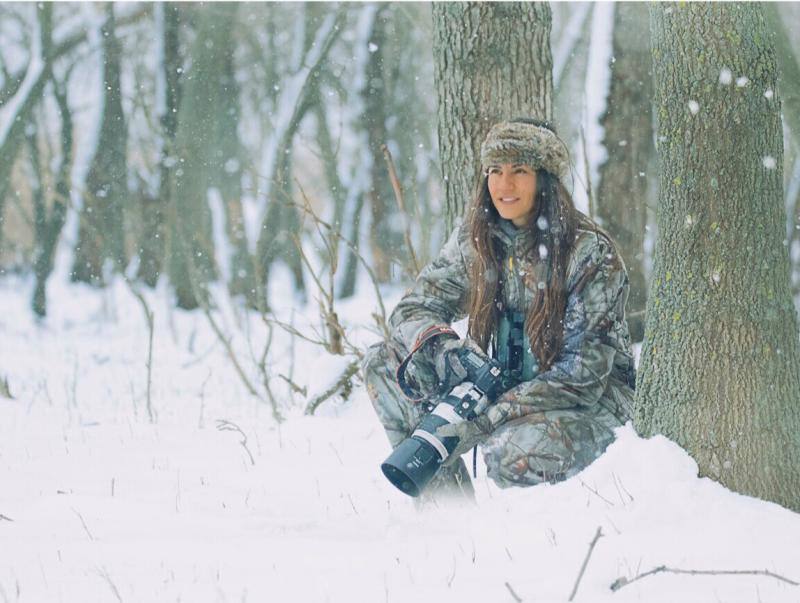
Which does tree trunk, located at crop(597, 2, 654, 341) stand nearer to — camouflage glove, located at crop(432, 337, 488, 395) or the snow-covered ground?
the snow-covered ground

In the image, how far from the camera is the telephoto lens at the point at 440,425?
10.2 feet

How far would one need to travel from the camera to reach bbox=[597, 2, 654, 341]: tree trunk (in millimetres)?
6238

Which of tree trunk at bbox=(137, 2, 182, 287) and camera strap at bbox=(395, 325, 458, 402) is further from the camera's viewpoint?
tree trunk at bbox=(137, 2, 182, 287)

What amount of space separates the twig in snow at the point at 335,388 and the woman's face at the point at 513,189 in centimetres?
219

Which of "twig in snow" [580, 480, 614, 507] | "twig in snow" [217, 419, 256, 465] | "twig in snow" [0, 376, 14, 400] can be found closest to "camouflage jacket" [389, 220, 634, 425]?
"twig in snow" [580, 480, 614, 507]

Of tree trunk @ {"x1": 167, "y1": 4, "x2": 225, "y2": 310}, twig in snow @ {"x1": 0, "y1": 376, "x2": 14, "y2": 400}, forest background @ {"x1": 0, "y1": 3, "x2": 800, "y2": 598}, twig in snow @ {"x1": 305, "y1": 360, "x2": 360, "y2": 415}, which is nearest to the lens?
forest background @ {"x1": 0, "y1": 3, "x2": 800, "y2": 598}

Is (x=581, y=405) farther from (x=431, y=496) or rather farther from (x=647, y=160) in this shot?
(x=647, y=160)

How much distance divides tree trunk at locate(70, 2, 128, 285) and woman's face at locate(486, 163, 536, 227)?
35.2ft

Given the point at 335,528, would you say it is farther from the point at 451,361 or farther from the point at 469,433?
the point at 451,361

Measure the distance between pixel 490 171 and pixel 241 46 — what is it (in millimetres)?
15266

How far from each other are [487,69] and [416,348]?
1826mm

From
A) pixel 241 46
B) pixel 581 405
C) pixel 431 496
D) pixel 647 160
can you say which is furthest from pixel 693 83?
pixel 241 46

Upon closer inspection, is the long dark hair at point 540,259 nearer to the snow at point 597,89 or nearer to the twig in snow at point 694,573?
the twig in snow at point 694,573

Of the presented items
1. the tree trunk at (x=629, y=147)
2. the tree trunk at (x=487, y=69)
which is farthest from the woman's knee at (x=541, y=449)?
the tree trunk at (x=629, y=147)
